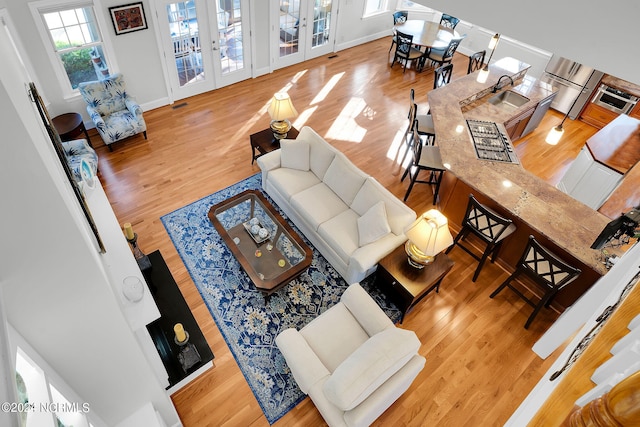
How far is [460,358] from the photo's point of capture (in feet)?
12.4

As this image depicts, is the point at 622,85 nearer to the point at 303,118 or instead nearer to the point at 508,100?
the point at 508,100

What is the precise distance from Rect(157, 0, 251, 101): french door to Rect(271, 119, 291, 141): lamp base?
2427mm

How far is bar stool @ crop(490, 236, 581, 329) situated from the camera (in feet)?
11.5

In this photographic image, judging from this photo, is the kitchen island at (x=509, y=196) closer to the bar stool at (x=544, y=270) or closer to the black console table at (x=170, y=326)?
the bar stool at (x=544, y=270)

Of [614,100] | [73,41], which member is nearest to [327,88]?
[73,41]

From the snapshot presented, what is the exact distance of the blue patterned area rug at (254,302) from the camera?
3492 mm

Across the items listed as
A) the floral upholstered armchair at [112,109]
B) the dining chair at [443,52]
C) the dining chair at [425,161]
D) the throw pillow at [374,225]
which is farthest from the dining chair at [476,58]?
the floral upholstered armchair at [112,109]

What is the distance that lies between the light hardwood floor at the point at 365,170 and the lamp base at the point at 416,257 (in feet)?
1.99

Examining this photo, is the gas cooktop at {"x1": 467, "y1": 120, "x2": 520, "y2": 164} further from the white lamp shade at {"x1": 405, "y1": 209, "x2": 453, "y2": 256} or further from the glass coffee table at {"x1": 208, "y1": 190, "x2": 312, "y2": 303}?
the glass coffee table at {"x1": 208, "y1": 190, "x2": 312, "y2": 303}

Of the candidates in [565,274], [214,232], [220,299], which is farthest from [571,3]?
[214,232]

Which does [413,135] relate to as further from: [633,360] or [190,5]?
[633,360]

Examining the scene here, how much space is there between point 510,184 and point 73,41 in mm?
6156

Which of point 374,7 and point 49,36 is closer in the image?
point 49,36

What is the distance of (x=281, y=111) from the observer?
5090 millimetres
